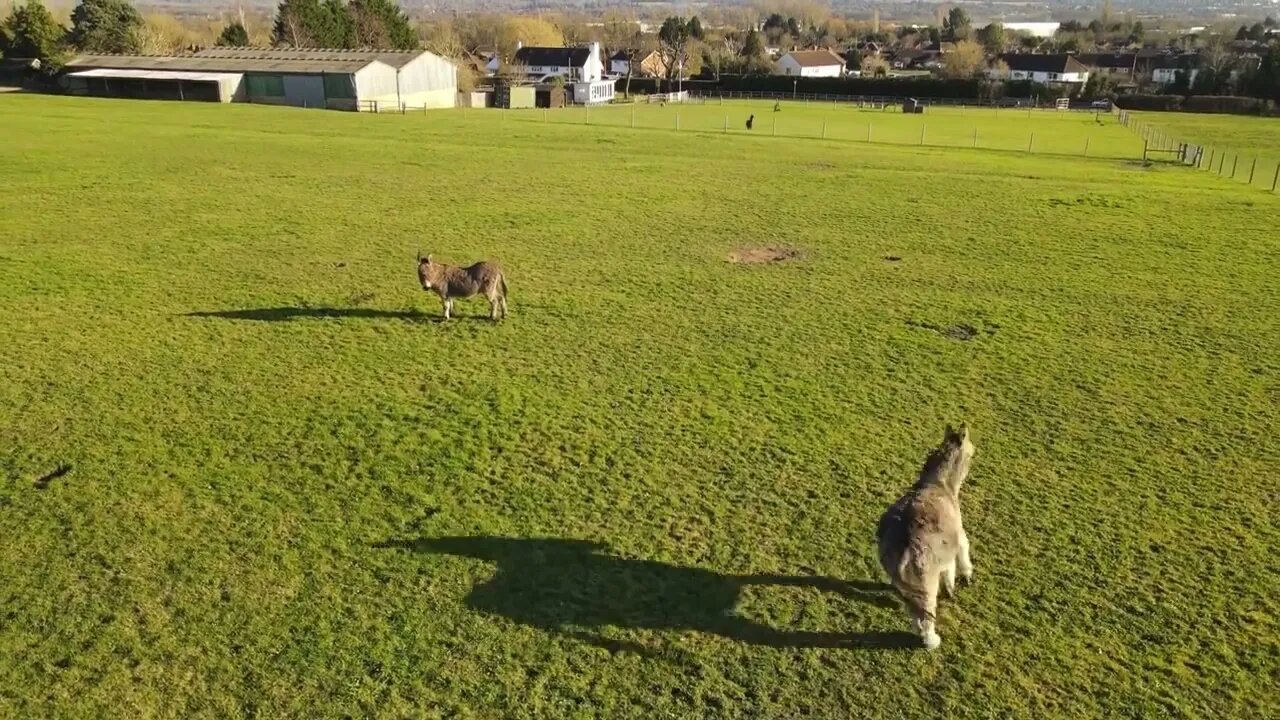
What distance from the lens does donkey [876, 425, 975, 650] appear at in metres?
6.24

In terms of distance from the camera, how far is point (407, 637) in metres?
6.53

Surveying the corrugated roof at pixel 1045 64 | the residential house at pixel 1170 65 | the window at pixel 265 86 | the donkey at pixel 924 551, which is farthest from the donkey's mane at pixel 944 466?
the corrugated roof at pixel 1045 64

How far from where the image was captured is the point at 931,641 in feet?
21.2

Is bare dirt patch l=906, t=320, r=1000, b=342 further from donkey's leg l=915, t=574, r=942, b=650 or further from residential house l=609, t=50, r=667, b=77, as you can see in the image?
residential house l=609, t=50, r=667, b=77

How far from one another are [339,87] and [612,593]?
59.4 meters

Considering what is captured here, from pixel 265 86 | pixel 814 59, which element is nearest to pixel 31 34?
pixel 265 86

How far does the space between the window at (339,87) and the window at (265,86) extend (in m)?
3.79

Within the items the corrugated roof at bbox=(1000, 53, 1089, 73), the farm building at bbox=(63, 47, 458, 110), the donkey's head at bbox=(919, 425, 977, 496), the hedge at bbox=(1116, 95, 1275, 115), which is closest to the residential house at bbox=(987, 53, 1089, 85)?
the corrugated roof at bbox=(1000, 53, 1089, 73)

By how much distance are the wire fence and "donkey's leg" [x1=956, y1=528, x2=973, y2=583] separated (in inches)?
1079

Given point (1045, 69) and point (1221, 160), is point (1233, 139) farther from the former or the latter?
point (1045, 69)

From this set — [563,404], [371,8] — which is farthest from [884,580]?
[371,8]

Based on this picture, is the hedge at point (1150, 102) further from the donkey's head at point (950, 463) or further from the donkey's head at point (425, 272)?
the donkey's head at point (950, 463)

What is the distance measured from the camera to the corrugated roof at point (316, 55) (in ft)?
205

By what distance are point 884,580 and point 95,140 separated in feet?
119
